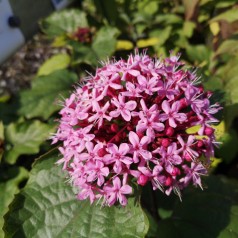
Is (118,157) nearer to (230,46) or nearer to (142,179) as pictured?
(142,179)

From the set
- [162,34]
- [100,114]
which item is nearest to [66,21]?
[162,34]

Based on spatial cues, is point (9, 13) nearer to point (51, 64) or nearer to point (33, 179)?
point (51, 64)

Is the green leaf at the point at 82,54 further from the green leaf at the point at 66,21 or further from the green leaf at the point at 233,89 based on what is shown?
the green leaf at the point at 233,89

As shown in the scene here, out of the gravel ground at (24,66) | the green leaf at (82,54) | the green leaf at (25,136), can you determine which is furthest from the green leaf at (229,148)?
the gravel ground at (24,66)

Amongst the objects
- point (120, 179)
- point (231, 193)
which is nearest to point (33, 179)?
point (120, 179)

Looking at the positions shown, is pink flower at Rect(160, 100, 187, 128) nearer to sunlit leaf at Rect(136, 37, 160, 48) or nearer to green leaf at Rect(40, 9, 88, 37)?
sunlit leaf at Rect(136, 37, 160, 48)

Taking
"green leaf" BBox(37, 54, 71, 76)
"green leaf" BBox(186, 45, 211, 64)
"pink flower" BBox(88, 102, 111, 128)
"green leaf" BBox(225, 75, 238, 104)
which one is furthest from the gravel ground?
"pink flower" BBox(88, 102, 111, 128)
